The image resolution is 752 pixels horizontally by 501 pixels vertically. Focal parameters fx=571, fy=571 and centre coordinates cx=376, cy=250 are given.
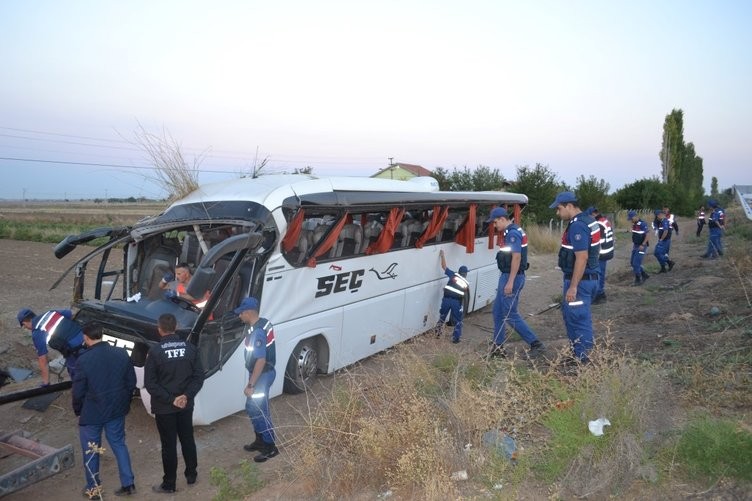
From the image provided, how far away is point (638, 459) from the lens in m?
3.85

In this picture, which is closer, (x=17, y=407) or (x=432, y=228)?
(x=17, y=407)

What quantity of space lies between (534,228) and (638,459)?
21.4 metres

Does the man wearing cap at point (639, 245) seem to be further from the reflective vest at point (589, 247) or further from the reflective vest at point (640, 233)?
the reflective vest at point (589, 247)

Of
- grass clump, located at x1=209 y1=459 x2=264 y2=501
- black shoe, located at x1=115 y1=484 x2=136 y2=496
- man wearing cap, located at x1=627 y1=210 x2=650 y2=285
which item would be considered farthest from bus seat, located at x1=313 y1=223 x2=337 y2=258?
man wearing cap, located at x1=627 y1=210 x2=650 y2=285

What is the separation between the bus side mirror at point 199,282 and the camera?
16.8 ft

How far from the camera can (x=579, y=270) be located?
653 centimetres

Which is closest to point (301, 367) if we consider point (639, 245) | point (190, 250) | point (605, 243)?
point (190, 250)

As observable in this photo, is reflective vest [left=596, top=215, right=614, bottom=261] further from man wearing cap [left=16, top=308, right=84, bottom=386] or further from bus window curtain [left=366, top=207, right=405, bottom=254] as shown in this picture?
man wearing cap [left=16, top=308, right=84, bottom=386]

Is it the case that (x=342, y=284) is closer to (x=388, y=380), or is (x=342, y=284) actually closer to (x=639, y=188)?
(x=388, y=380)

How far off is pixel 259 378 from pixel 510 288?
3621mm

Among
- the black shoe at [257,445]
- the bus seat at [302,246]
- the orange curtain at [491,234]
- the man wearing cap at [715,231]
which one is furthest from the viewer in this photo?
the man wearing cap at [715,231]

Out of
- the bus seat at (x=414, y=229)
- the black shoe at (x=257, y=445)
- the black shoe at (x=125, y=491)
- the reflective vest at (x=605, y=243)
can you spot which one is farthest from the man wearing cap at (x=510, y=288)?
the black shoe at (x=125, y=491)

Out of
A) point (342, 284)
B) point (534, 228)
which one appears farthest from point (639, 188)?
point (342, 284)

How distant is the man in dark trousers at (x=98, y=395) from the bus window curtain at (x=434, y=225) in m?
5.61
